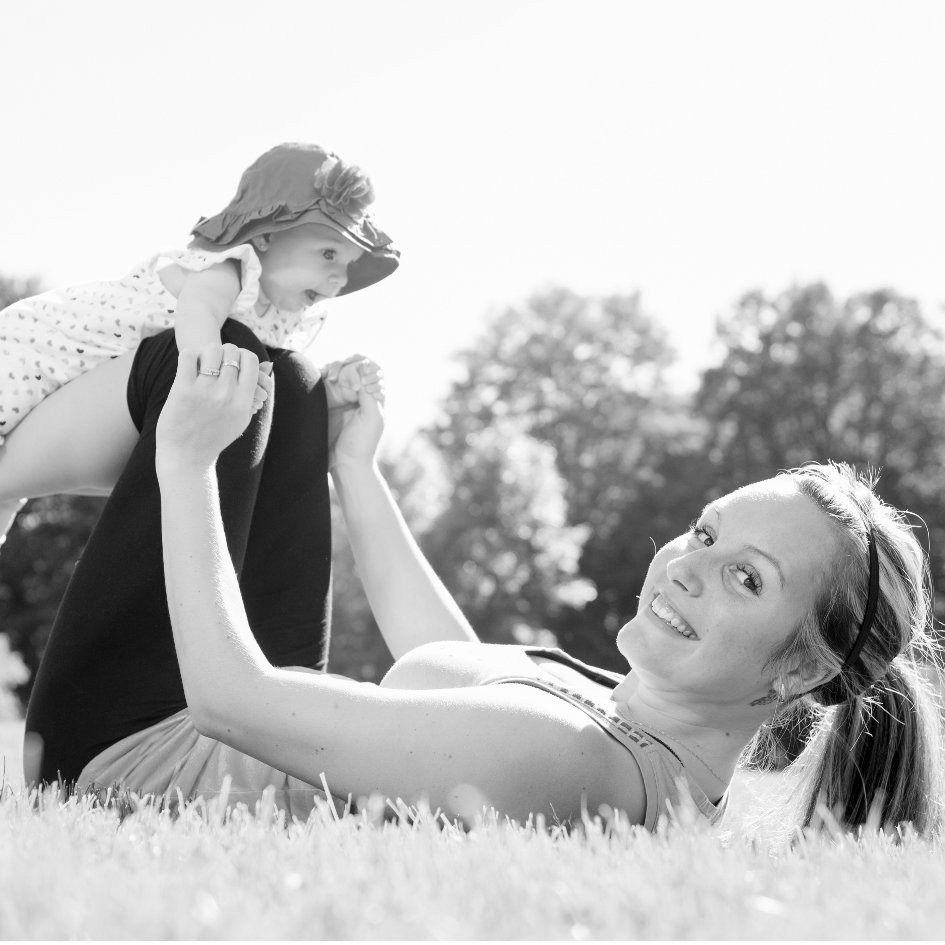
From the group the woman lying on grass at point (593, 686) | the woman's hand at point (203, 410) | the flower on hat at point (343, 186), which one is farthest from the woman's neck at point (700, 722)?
the flower on hat at point (343, 186)

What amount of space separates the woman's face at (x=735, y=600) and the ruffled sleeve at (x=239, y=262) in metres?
1.76

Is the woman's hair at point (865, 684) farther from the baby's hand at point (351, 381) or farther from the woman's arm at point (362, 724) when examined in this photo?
the baby's hand at point (351, 381)

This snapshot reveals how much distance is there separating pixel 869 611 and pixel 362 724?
1.41 m

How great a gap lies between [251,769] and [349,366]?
1.57m

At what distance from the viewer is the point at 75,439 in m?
3.50

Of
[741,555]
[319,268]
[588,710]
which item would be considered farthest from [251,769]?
[319,268]

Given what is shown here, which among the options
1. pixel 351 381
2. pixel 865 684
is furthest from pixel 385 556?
pixel 865 684

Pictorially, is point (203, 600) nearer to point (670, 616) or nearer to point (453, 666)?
point (453, 666)

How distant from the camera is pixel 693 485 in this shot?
32.4 meters

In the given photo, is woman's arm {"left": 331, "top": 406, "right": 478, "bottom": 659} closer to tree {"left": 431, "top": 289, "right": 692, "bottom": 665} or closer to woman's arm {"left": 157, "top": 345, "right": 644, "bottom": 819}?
woman's arm {"left": 157, "top": 345, "right": 644, "bottom": 819}

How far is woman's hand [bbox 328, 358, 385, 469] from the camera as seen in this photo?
12.6 feet

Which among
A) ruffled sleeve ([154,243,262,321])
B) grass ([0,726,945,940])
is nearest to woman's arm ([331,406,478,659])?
ruffled sleeve ([154,243,262,321])

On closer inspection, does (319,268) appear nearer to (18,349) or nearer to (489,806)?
(18,349)

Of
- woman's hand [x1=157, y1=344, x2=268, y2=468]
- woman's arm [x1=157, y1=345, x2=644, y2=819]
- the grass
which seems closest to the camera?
the grass
